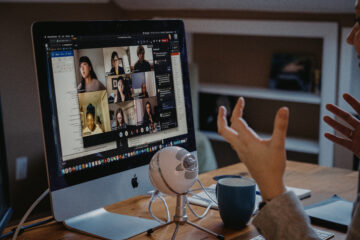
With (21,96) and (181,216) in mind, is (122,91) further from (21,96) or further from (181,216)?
(21,96)

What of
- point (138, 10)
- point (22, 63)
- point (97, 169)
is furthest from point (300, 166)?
point (138, 10)

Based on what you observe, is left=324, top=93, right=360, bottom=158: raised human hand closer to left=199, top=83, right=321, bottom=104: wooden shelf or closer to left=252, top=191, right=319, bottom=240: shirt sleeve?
left=252, top=191, right=319, bottom=240: shirt sleeve

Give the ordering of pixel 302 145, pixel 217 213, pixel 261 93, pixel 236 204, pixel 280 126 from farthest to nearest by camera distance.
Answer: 1. pixel 261 93
2. pixel 302 145
3. pixel 217 213
4. pixel 236 204
5. pixel 280 126

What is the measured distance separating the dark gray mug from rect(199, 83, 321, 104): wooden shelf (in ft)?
6.58

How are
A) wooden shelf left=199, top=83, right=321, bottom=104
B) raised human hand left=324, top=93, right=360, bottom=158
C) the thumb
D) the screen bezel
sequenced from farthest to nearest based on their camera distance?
wooden shelf left=199, top=83, right=321, bottom=104 → raised human hand left=324, top=93, right=360, bottom=158 → the screen bezel → the thumb

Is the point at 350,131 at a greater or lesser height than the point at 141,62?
lesser

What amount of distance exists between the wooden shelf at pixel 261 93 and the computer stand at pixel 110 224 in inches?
81.7

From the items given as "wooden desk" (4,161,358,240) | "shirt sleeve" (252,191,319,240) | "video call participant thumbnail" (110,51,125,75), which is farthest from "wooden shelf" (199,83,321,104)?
"shirt sleeve" (252,191,319,240)

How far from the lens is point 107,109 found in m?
1.18

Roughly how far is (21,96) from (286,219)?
2813 mm

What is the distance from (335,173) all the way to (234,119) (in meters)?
0.94

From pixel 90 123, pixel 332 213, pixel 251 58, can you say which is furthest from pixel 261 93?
pixel 90 123

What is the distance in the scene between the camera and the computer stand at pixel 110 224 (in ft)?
3.85

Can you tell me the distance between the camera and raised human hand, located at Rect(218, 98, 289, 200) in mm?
866
